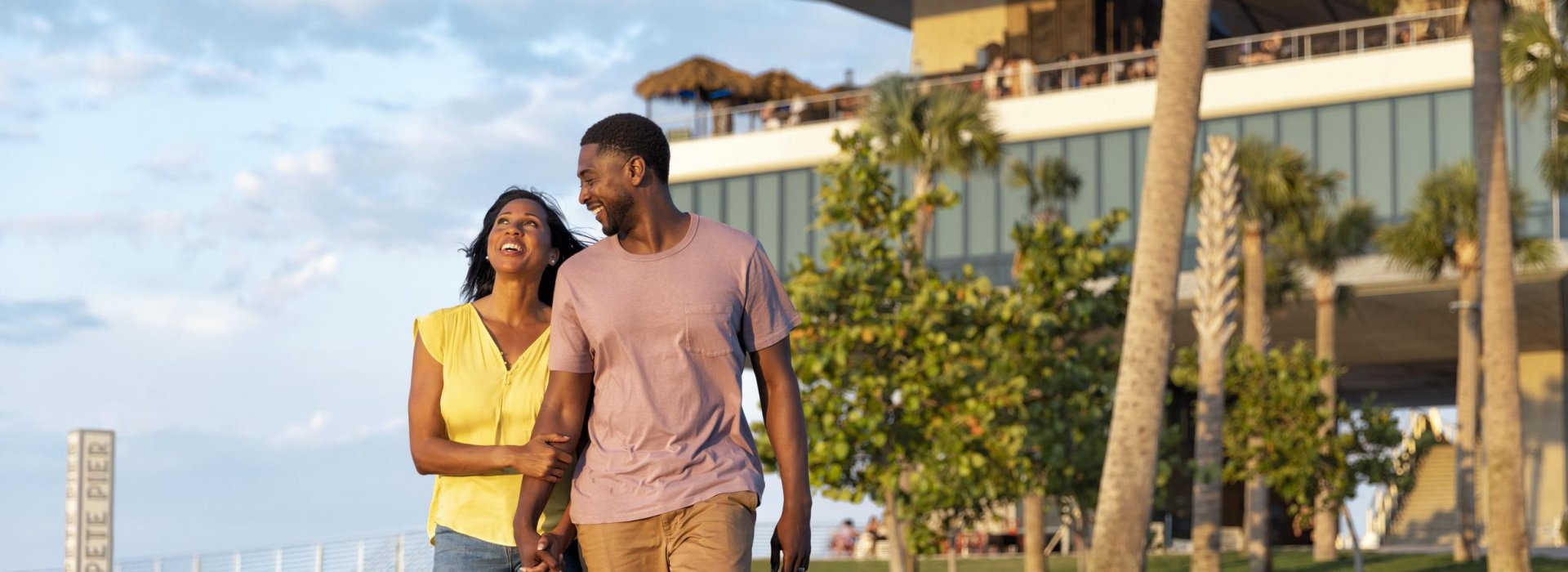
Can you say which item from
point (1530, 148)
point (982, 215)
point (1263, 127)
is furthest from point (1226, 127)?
point (1530, 148)

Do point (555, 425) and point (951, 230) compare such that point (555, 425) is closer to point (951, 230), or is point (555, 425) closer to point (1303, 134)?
point (1303, 134)

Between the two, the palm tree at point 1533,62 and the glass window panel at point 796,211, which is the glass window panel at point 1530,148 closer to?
the palm tree at point 1533,62

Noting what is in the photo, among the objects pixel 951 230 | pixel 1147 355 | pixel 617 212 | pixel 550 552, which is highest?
pixel 951 230

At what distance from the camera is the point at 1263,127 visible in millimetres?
44969

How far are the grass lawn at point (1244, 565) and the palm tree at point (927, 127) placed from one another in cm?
669

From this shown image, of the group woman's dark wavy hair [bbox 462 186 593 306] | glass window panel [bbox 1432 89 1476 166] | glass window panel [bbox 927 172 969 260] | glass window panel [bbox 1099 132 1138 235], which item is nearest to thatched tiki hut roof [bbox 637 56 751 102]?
glass window panel [bbox 927 172 969 260]

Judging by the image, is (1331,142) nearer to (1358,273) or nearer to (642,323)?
(1358,273)

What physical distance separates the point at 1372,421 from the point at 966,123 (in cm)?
919

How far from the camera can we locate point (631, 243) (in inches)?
185

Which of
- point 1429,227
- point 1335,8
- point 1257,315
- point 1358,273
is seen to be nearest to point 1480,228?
point 1257,315

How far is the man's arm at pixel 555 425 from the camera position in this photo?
4.66 metres

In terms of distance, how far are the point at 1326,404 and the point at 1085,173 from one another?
40.9 feet

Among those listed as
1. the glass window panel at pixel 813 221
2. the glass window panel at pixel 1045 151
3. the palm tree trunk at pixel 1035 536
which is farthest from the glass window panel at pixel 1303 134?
the palm tree trunk at pixel 1035 536

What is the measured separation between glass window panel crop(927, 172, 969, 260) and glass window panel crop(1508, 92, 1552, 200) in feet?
42.5
